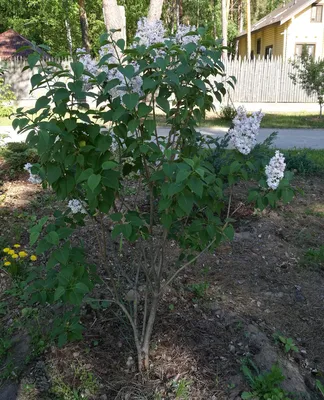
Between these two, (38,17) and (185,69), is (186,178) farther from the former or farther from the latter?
(38,17)

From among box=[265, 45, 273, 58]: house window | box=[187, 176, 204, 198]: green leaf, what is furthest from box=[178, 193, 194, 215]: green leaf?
box=[265, 45, 273, 58]: house window

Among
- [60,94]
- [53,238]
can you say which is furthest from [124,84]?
[53,238]

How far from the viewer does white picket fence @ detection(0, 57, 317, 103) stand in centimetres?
1912

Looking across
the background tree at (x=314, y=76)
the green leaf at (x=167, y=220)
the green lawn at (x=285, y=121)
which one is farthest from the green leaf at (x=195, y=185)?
the background tree at (x=314, y=76)

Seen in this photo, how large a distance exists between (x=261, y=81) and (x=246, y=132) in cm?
1876

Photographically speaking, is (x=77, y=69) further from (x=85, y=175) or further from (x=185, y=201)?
(x=185, y=201)

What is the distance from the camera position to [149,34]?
1750 mm

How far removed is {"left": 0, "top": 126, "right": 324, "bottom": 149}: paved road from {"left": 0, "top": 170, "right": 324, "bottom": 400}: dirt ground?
531cm

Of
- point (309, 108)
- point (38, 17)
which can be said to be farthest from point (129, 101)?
point (38, 17)

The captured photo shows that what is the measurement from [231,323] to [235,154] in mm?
1246

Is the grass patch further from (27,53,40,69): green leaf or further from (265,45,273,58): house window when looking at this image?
(265,45,273,58): house window

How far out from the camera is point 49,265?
182 centimetres

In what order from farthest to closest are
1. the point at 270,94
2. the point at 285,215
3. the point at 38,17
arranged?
the point at 38,17
the point at 270,94
the point at 285,215

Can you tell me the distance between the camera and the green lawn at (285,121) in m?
12.0
